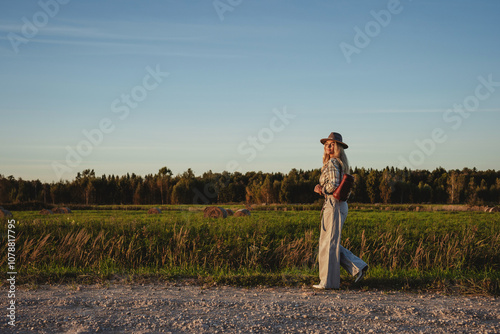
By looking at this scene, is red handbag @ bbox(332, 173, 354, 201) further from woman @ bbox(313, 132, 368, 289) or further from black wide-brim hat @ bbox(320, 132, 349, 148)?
black wide-brim hat @ bbox(320, 132, 349, 148)

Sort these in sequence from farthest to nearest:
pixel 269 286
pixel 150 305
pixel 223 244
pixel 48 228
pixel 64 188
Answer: pixel 64 188
pixel 48 228
pixel 223 244
pixel 269 286
pixel 150 305

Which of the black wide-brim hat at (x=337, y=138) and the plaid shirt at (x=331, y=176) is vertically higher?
the black wide-brim hat at (x=337, y=138)

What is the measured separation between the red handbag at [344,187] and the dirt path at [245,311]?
1.58 m

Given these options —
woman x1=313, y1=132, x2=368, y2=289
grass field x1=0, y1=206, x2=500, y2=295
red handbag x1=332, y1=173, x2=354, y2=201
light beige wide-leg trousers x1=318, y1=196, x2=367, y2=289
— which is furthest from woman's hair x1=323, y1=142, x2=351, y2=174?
grass field x1=0, y1=206, x2=500, y2=295

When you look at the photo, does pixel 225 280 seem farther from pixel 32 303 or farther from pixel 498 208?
pixel 498 208

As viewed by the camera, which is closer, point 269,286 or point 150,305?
point 150,305

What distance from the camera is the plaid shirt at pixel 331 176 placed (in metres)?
7.58

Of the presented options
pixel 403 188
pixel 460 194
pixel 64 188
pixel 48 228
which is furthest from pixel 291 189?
pixel 48 228

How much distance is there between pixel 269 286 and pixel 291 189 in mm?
73602

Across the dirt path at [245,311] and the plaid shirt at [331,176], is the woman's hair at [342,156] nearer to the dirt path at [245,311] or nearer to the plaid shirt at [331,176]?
the plaid shirt at [331,176]

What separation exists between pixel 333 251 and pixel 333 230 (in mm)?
353

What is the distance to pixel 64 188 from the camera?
72875 mm

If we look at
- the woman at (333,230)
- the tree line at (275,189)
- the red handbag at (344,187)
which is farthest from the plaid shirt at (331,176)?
the tree line at (275,189)

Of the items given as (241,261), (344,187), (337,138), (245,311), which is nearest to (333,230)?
(344,187)
